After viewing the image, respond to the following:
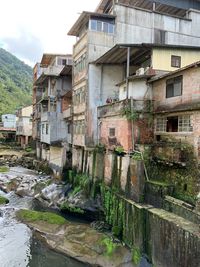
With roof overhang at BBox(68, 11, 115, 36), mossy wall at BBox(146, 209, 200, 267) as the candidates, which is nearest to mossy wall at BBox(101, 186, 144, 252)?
mossy wall at BBox(146, 209, 200, 267)

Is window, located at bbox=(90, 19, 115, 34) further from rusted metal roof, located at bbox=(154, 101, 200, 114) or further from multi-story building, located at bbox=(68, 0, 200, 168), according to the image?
rusted metal roof, located at bbox=(154, 101, 200, 114)

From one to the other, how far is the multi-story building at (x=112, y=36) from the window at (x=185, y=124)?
1017cm

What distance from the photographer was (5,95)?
99.3 meters

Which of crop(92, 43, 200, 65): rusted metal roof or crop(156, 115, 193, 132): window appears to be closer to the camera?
crop(156, 115, 193, 132): window

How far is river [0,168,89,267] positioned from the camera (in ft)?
54.1

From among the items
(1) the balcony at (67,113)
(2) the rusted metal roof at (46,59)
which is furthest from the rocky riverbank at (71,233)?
(2) the rusted metal roof at (46,59)

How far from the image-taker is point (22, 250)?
18078 millimetres

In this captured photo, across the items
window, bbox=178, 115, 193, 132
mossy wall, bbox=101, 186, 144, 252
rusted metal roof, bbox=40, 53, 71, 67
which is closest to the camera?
mossy wall, bbox=101, 186, 144, 252

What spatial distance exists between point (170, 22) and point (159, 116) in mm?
13157

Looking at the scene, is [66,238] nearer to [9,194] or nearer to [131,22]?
[9,194]

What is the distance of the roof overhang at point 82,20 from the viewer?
26.0 m

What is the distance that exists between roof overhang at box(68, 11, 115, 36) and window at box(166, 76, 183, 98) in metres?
11.1

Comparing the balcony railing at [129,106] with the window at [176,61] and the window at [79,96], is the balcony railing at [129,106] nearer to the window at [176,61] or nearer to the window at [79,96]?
the window at [176,61]

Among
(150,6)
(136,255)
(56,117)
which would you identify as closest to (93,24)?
(150,6)
